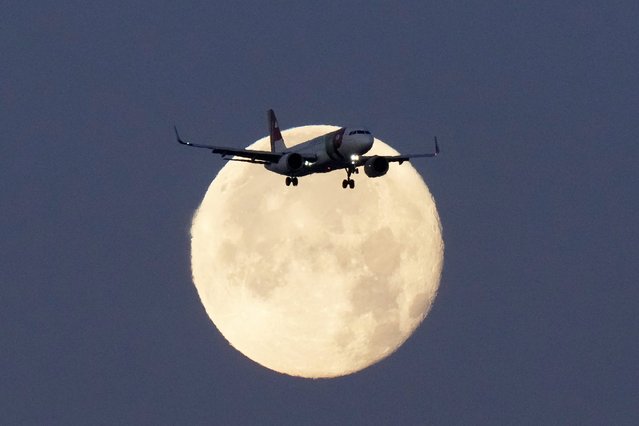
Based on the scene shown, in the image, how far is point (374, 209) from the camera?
610 ft

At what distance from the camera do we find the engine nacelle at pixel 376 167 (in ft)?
559

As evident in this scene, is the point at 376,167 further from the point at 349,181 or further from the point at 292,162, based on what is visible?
the point at 292,162

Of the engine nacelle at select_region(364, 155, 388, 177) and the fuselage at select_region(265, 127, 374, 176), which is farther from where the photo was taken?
the engine nacelle at select_region(364, 155, 388, 177)

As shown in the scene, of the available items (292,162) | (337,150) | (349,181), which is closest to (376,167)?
(349,181)

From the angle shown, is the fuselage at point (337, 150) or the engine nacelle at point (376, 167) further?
the engine nacelle at point (376, 167)

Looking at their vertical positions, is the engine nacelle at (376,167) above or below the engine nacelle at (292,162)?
below

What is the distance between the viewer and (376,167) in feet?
559

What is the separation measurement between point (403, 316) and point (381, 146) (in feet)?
59.3

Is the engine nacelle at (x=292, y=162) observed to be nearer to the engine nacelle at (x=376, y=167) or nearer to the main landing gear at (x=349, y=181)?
the main landing gear at (x=349, y=181)

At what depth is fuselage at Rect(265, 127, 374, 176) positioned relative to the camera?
167750 millimetres

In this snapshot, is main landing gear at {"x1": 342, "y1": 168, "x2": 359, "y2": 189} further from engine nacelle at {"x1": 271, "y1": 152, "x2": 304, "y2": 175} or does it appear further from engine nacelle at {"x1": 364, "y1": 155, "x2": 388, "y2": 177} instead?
engine nacelle at {"x1": 271, "y1": 152, "x2": 304, "y2": 175}

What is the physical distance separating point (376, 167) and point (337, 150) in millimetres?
4475

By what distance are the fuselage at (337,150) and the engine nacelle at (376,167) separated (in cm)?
172

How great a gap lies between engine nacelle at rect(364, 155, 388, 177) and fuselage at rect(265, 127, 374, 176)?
1716 millimetres
